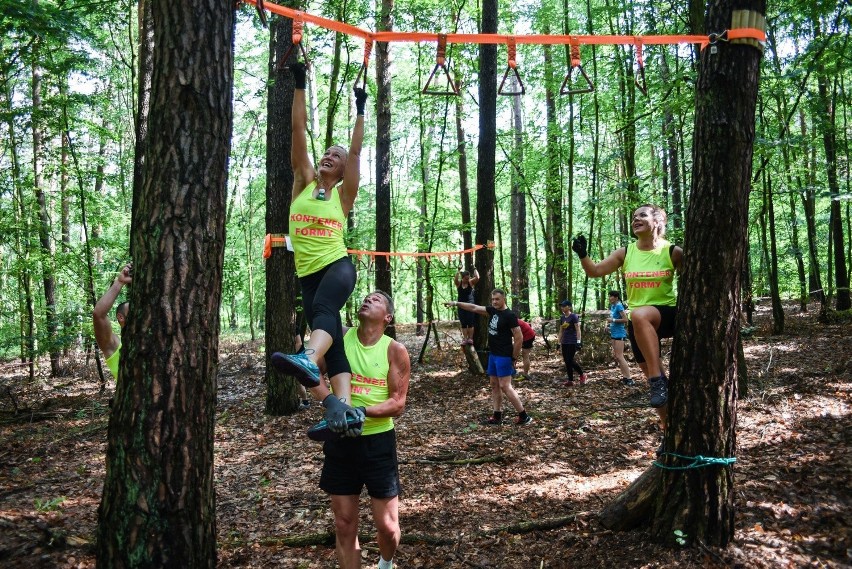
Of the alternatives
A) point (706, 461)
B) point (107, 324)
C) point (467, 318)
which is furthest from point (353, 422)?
point (467, 318)

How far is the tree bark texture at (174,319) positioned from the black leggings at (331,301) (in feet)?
2.86

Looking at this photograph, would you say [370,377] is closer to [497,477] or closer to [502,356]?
[497,477]

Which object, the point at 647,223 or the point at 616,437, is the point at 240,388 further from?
the point at 647,223

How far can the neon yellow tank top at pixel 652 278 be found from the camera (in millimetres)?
4336

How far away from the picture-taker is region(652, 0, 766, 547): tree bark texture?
331cm

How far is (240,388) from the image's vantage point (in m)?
11.0

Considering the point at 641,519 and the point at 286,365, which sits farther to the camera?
the point at 641,519

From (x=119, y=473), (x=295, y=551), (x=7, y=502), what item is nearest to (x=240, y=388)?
(x=7, y=502)

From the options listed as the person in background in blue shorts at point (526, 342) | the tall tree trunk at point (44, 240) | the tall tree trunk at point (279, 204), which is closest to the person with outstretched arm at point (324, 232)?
the tall tree trunk at point (279, 204)

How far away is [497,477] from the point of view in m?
5.53

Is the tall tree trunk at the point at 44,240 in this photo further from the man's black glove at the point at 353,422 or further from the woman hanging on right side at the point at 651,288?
the woman hanging on right side at the point at 651,288

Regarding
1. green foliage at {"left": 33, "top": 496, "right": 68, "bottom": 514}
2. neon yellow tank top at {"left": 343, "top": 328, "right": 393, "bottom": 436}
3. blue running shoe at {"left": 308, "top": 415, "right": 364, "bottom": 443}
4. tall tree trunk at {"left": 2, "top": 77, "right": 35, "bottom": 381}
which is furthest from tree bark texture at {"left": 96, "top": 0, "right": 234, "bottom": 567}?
tall tree trunk at {"left": 2, "top": 77, "right": 35, "bottom": 381}

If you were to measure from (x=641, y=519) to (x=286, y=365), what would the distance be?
255 cm

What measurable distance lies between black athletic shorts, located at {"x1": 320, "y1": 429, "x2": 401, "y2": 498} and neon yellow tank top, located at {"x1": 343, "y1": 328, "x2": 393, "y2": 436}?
0.09 metres
